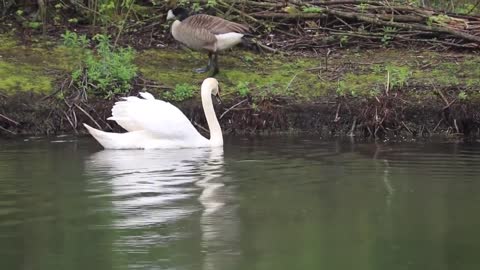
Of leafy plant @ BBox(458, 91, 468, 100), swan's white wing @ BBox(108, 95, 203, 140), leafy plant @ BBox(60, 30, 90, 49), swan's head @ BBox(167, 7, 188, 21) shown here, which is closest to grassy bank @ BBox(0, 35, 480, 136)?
leafy plant @ BBox(458, 91, 468, 100)

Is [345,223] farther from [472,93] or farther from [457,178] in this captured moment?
[472,93]

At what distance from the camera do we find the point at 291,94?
533 inches

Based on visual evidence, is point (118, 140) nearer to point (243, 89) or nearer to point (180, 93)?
point (180, 93)

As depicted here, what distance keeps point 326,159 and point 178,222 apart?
3756 mm

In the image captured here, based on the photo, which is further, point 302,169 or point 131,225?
point 302,169

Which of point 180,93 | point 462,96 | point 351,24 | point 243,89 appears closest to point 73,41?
point 180,93

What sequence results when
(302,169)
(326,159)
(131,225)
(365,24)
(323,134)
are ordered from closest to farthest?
(131,225), (302,169), (326,159), (323,134), (365,24)

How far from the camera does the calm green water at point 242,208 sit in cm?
607

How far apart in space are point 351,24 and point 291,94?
3326mm

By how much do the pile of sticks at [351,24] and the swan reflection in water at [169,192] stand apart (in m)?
5.08

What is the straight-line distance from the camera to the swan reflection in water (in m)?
6.52

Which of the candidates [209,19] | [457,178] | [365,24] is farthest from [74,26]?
[457,178]

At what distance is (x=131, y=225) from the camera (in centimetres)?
693

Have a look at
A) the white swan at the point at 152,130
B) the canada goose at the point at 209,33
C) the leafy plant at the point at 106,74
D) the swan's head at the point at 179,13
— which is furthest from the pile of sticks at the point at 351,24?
the white swan at the point at 152,130
